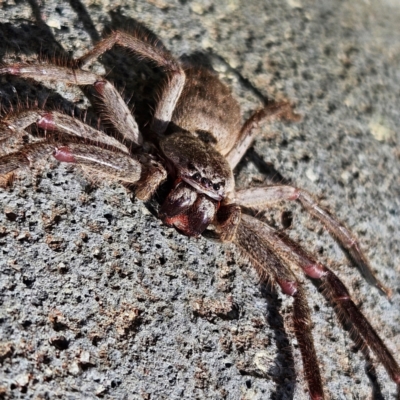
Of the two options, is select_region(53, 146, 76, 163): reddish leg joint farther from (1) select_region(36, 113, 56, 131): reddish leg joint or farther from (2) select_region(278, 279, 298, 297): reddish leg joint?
(2) select_region(278, 279, 298, 297): reddish leg joint

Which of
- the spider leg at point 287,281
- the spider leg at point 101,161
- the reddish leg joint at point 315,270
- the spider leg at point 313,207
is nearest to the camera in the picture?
the spider leg at point 101,161

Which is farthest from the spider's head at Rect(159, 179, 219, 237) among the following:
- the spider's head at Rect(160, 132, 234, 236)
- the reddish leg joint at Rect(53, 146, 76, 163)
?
the reddish leg joint at Rect(53, 146, 76, 163)

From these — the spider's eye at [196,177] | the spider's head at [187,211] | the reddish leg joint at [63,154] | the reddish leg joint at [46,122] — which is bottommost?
the spider's head at [187,211]

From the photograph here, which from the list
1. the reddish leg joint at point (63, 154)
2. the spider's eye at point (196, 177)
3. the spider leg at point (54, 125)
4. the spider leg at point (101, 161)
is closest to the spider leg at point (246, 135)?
the spider's eye at point (196, 177)

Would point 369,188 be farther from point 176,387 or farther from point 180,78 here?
point 176,387

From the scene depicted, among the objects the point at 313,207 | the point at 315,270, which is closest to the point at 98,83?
the point at 313,207

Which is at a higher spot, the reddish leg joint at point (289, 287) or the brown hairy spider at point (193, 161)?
the brown hairy spider at point (193, 161)

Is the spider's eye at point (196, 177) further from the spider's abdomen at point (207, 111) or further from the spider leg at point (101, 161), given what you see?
the spider's abdomen at point (207, 111)

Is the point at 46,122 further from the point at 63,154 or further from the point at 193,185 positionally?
the point at 193,185
